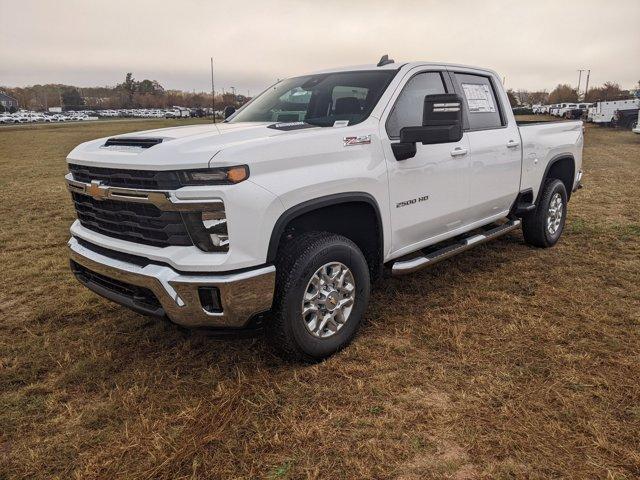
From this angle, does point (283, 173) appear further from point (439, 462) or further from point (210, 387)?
point (439, 462)

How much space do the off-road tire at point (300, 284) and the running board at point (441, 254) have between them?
1.59 ft

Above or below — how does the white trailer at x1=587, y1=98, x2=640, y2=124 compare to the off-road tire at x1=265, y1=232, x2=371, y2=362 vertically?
above

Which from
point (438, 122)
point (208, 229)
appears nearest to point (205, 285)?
point (208, 229)

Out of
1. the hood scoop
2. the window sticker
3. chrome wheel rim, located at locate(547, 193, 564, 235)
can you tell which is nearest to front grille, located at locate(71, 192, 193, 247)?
the hood scoop

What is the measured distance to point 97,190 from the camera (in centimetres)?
311

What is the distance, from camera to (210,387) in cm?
315

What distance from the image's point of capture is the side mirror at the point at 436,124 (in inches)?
130

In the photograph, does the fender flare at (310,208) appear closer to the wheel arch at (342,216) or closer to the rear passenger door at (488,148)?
the wheel arch at (342,216)

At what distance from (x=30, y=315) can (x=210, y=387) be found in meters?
2.09

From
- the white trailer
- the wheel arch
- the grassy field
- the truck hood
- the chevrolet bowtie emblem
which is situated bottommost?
the grassy field

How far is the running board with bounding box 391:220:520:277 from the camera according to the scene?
12.4 feet

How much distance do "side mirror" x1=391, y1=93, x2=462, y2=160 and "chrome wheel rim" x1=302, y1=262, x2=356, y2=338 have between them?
95 centimetres

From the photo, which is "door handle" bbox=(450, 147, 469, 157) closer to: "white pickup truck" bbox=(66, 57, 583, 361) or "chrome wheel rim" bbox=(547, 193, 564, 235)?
"white pickup truck" bbox=(66, 57, 583, 361)

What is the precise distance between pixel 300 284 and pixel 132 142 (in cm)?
138
